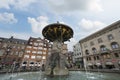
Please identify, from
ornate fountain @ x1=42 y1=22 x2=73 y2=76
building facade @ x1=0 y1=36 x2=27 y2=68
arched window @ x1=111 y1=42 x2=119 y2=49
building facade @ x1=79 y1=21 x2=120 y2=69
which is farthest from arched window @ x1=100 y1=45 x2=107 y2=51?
building facade @ x1=0 y1=36 x2=27 y2=68

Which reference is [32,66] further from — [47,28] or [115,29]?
[115,29]

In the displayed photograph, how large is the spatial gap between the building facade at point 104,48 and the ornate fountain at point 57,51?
860 inches

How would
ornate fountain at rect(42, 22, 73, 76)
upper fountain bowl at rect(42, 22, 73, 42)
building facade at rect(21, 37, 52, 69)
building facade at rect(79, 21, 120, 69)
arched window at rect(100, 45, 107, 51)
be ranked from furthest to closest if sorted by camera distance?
building facade at rect(21, 37, 52, 69) < arched window at rect(100, 45, 107, 51) < building facade at rect(79, 21, 120, 69) < upper fountain bowl at rect(42, 22, 73, 42) < ornate fountain at rect(42, 22, 73, 76)

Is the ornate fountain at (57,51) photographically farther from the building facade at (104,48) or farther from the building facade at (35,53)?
the building facade at (35,53)

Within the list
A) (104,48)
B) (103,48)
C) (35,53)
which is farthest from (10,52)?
(104,48)

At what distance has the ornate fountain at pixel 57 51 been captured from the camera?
10.6 meters

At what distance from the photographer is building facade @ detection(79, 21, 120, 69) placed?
26.8m

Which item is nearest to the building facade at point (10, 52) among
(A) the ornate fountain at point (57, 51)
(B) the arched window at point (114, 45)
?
(A) the ornate fountain at point (57, 51)

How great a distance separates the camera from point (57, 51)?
11.8 meters

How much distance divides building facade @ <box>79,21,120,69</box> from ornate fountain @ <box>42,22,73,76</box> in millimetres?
21838

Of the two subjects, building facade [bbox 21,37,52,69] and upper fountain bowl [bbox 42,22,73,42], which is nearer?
upper fountain bowl [bbox 42,22,73,42]

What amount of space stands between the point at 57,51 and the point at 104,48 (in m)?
26.2

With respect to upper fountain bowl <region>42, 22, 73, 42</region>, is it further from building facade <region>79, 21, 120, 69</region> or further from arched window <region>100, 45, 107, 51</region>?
arched window <region>100, 45, 107, 51</region>

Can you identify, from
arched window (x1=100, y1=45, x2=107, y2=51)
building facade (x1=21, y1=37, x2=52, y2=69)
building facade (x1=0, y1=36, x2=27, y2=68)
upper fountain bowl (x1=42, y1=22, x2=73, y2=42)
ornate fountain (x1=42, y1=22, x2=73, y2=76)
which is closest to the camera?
ornate fountain (x1=42, y1=22, x2=73, y2=76)
